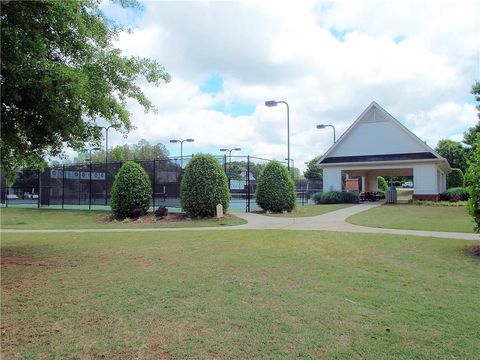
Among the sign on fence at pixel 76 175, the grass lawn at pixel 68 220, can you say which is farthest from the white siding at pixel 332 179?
the sign on fence at pixel 76 175

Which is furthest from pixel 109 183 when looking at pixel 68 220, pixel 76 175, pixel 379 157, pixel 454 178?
pixel 454 178

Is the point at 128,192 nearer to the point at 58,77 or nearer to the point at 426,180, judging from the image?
the point at 58,77

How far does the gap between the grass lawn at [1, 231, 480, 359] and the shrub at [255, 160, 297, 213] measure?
11.0 m

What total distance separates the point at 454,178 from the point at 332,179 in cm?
1707

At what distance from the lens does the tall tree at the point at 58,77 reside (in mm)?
5715

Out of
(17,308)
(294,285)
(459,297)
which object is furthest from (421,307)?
(17,308)

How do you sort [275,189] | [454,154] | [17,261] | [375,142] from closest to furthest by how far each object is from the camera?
[17,261] < [275,189] < [375,142] < [454,154]

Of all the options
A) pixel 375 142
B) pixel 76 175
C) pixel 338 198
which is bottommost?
pixel 338 198

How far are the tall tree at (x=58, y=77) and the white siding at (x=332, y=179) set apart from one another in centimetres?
2543

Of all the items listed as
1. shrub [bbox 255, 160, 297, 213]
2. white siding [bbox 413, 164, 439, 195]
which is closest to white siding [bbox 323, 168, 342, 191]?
white siding [bbox 413, 164, 439, 195]

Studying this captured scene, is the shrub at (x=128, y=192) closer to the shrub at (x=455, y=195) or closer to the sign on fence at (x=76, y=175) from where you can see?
the sign on fence at (x=76, y=175)

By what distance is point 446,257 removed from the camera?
819 cm

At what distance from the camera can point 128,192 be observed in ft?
64.0

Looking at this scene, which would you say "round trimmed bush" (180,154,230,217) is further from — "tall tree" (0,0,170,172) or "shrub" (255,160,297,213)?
"tall tree" (0,0,170,172)
